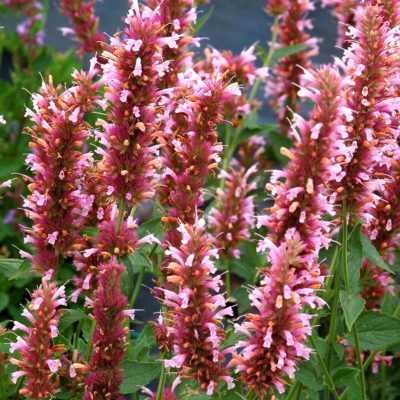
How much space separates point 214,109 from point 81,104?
0.36m

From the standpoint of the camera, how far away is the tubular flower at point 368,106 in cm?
220

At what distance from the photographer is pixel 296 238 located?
5.88ft

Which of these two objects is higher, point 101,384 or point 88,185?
point 88,185

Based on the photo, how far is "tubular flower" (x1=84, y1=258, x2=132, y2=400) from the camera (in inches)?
75.7

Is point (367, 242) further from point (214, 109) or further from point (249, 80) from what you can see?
point (249, 80)

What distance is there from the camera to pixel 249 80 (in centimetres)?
364

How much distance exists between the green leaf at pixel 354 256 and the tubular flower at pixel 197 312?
61 centimetres

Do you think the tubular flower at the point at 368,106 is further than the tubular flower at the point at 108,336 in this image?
Yes

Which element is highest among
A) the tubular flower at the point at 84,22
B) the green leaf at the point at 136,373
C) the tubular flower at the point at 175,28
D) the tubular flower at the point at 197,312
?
the tubular flower at the point at 84,22

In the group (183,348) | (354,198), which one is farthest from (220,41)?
(183,348)

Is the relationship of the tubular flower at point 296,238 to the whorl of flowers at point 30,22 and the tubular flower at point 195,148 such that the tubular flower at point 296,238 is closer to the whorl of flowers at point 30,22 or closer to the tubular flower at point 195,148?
the tubular flower at point 195,148

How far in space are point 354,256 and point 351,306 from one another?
19cm

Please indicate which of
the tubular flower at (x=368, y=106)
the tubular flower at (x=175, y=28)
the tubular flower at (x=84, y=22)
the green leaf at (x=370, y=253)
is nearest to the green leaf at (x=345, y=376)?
the green leaf at (x=370, y=253)

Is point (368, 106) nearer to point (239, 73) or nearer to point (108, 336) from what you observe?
point (108, 336)
